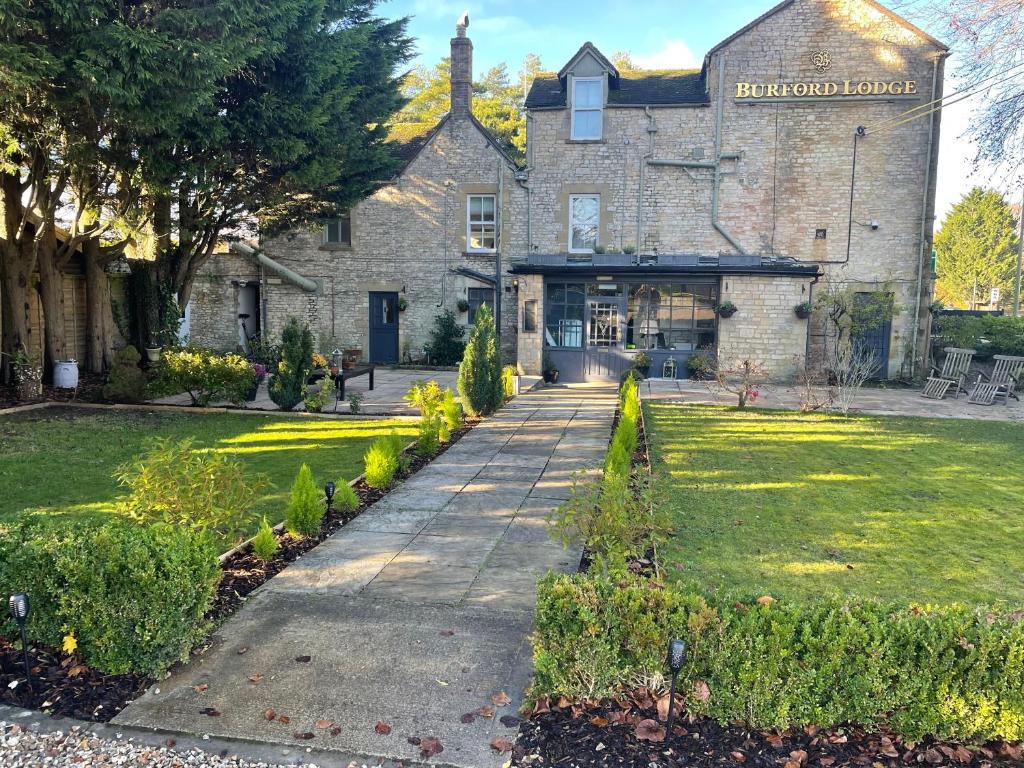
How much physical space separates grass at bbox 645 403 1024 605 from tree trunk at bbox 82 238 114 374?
527 inches

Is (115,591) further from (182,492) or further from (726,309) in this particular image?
(726,309)

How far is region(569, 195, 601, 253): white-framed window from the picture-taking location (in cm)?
2156

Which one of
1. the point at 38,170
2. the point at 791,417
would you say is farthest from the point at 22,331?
the point at 791,417

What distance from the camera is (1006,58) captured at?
11.0m

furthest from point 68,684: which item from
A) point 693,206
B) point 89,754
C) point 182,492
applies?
point 693,206

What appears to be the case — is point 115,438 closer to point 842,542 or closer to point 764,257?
point 842,542

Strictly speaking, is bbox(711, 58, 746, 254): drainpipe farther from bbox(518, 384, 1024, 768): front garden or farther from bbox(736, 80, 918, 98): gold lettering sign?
bbox(518, 384, 1024, 768): front garden

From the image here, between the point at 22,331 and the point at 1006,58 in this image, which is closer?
the point at 1006,58

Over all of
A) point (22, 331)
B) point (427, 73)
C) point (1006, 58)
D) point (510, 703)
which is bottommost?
point (510, 703)

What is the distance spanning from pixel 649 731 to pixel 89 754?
290 centimetres

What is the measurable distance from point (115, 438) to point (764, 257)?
16.4 meters

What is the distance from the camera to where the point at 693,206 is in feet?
68.8

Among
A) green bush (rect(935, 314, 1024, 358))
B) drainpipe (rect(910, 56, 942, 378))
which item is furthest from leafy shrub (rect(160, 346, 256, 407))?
green bush (rect(935, 314, 1024, 358))

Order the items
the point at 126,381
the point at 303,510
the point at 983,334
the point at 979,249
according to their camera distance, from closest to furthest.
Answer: the point at 303,510 → the point at 126,381 → the point at 983,334 → the point at 979,249
